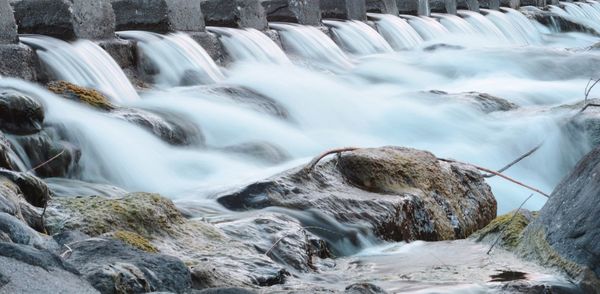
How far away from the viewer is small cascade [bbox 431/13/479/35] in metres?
17.2

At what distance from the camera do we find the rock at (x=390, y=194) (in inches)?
207

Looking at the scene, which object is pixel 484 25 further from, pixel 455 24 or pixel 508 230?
pixel 508 230

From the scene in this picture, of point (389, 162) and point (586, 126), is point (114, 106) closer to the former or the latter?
point (389, 162)

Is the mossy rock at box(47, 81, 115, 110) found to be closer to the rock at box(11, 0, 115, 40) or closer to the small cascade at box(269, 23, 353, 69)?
the rock at box(11, 0, 115, 40)

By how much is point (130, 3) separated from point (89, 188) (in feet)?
14.5

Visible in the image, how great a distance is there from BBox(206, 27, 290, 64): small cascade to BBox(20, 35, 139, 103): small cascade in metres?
2.37

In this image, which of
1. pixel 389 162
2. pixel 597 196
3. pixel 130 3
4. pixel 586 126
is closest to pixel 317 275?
pixel 597 196

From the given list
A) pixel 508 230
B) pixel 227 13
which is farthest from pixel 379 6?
pixel 508 230

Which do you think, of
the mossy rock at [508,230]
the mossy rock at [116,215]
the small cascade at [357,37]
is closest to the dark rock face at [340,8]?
the small cascade at [357,37]

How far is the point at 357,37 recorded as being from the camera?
538 inches

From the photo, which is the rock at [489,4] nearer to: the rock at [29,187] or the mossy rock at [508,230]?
the mossy rock at [508,230]

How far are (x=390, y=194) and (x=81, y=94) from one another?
8.14ft

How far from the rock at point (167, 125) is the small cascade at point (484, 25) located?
10765mm

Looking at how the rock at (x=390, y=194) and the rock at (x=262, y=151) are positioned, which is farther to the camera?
the rock at (x=262, y=151)
